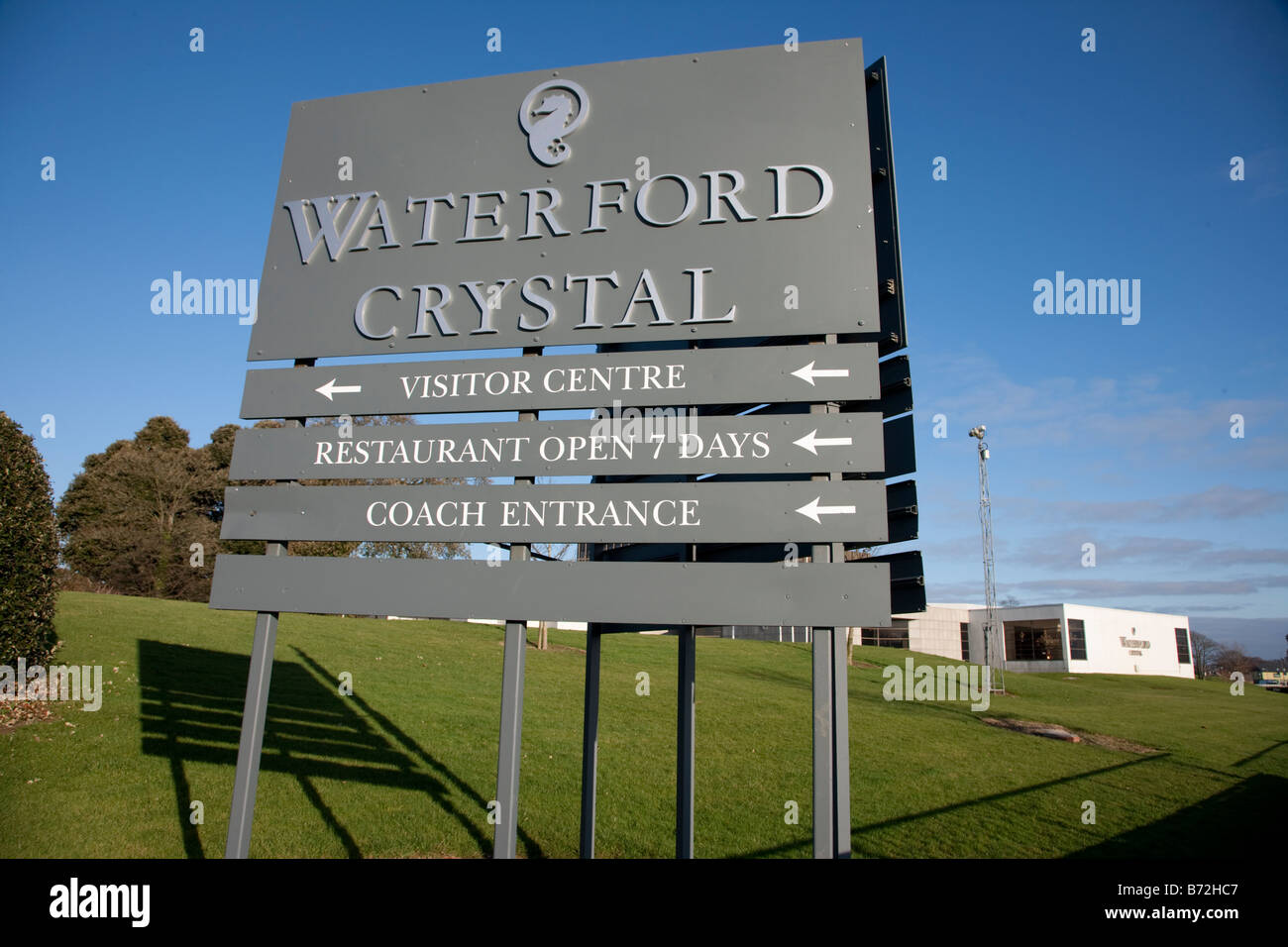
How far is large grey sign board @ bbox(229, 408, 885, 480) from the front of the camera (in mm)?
4531

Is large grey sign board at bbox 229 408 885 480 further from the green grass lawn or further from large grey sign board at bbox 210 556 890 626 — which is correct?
the green grass lawn

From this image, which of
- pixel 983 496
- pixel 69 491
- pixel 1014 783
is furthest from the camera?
pixel 69 491

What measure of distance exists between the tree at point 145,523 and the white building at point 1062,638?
4236cm

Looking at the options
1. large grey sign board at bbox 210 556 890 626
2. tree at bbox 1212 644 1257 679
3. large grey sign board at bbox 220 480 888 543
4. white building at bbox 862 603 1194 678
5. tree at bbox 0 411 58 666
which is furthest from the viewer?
tree at bbox 1212 644 1257 679

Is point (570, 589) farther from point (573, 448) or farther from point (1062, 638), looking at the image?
point (1062, 638)

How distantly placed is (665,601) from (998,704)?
2343cm

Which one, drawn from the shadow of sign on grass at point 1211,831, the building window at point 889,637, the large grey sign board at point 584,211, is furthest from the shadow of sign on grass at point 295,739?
the building window at point 889,637

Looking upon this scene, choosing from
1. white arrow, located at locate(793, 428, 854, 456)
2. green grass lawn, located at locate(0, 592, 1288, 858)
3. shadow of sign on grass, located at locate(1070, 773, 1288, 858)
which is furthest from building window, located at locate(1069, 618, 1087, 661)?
white arrow, located at locate(793, 428, 854, 456)

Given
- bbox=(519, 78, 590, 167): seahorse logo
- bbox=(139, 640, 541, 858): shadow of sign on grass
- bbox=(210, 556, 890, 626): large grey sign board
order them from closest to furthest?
bbox=(210, 556, 890, 626): large grey sign board
bbox=(519, 78, 590, 167): seahorse logo
bbox=(139, 640, 541, 858): shadow of sign on grass

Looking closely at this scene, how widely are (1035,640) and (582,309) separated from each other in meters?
59.3

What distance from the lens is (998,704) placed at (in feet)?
78.5

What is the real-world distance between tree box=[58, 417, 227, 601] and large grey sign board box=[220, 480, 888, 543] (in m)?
34.1
